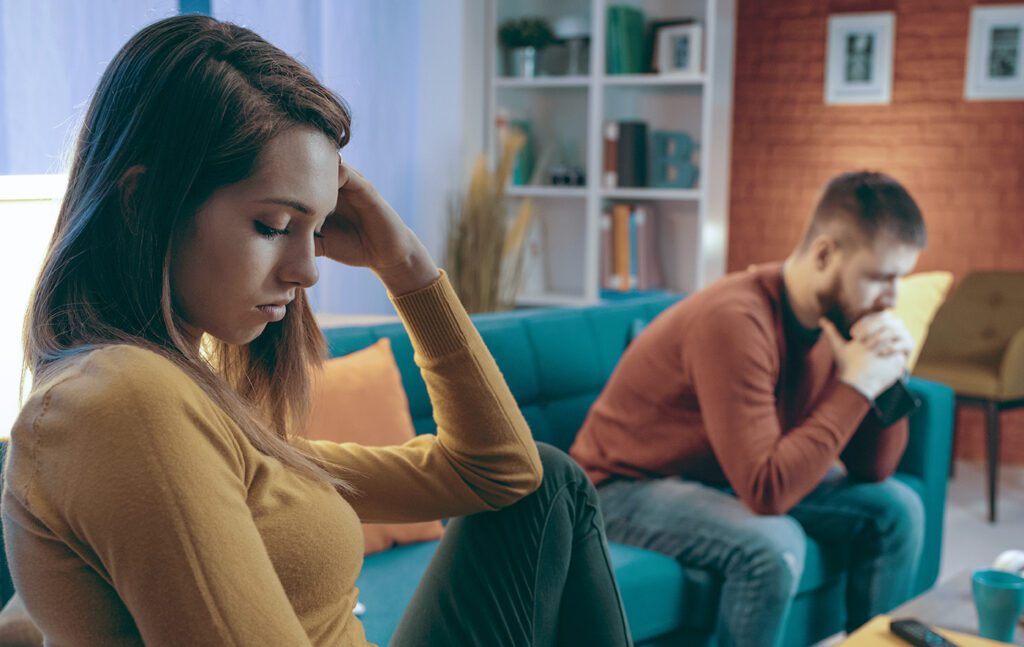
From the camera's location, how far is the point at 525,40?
416 centimetres

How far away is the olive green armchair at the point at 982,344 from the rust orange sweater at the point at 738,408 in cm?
173

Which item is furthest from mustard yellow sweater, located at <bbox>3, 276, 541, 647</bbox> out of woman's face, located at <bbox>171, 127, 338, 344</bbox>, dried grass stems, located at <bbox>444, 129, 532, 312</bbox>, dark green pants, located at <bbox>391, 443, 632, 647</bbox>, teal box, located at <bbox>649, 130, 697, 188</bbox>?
teal box, located at <bbox>649, 130, 697, 188</bbox>

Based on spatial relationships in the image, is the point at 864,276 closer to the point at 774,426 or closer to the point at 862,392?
the point at 862,392

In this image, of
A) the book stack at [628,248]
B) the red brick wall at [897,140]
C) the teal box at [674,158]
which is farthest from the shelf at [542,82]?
the red brick wall at [897,140]

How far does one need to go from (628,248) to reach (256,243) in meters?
3.30

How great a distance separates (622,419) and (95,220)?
4.85ft

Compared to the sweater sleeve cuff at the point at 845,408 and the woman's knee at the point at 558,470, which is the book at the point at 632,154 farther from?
the woman's knee at the point at 558,470

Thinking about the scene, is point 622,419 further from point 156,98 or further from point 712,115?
point 712,115

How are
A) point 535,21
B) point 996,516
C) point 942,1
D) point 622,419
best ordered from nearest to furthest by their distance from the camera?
point 622,419, point 996,516, point 535,21, point 942,1

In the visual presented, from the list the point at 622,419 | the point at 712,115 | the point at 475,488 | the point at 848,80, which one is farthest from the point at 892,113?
the point at 475,488

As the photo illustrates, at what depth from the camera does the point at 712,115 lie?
3.96 m

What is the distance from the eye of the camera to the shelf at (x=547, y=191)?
4137 mm

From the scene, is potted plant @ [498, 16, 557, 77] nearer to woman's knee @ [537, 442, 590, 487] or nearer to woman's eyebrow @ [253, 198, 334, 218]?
woman's knee @ [537, 442, 590, 487]

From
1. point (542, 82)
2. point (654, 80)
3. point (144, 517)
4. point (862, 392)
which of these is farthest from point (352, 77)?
point (144, 517)
